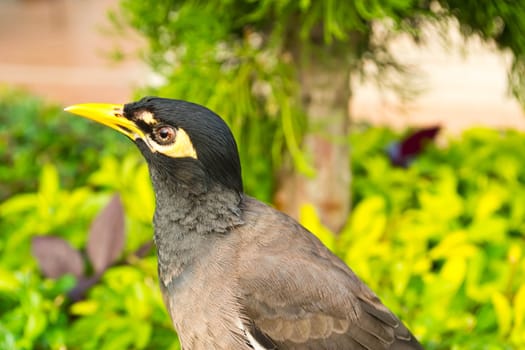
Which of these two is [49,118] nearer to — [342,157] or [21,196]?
[21,196]

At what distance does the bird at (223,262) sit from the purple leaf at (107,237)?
72cm

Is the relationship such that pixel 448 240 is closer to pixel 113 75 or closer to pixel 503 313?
pixel 503 313

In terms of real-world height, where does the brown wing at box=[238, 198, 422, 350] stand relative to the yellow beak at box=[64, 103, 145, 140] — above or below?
below

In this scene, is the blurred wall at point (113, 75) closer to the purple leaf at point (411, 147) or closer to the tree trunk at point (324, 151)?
the purple leaf at point (411, 147)

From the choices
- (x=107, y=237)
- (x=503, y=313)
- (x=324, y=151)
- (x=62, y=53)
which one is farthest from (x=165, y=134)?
(x=62, y=53)

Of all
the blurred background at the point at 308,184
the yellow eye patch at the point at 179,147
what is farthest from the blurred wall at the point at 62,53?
the yellow eye patch at the point at 179,147

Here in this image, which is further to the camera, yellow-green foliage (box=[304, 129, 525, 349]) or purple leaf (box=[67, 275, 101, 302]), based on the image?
purple leaf (box=[67, 275, 101, 302])

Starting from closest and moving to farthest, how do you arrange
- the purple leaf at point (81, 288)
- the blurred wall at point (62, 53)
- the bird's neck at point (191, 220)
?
1. the bird's neck at point (191, 220)
2. the purple leaf at point (81, 288)
3. the blurred wall at point (62, 53)

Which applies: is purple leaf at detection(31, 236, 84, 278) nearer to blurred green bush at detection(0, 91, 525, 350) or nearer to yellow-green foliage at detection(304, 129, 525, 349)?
blurred green bush at detection(0, 91, 525, 350)

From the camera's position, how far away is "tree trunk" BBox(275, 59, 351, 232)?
2.36 m

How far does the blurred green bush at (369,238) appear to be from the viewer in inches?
80.7

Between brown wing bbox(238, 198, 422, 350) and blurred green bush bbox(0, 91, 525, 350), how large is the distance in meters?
0.48

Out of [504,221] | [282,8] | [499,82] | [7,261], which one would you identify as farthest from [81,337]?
[499,82]

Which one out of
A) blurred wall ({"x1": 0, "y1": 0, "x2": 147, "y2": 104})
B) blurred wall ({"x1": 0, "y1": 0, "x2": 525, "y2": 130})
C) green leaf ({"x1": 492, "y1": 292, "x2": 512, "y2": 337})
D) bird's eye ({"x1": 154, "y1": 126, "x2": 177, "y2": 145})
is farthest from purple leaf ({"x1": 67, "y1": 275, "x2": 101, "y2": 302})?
blurred wall ({"x1": 0, "y1": 0, "x2": 147, "y2": 104})
